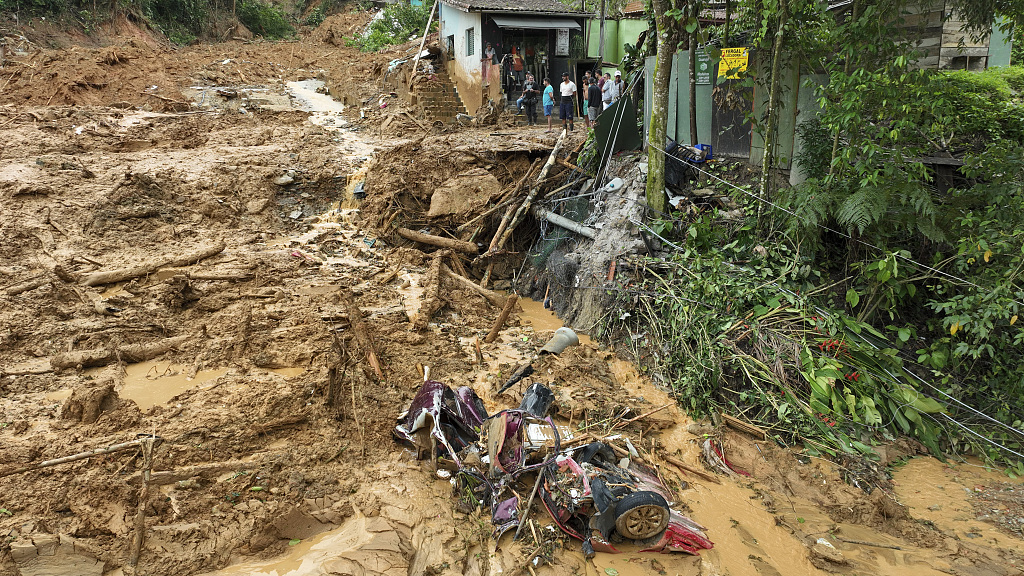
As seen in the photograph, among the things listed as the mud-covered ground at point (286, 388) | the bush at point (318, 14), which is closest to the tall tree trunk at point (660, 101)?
the mud-covered ground at point (286, 388)

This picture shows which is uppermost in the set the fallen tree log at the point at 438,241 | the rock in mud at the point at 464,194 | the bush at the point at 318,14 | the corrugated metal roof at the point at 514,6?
the bush at the point at 318,14

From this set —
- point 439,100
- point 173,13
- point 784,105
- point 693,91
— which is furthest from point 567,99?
point 173,13

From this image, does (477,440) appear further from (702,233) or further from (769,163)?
(769,163)

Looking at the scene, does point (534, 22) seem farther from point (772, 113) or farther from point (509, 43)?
point (772, 113)

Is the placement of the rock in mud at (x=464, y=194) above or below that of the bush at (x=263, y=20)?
below

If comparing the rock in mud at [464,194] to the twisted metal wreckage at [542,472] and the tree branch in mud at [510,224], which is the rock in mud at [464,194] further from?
the twisted metal wreckage at [542,472]

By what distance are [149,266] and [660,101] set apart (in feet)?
27.0

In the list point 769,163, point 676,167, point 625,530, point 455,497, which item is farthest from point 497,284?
point 625,530

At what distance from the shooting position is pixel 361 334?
789 centimetres

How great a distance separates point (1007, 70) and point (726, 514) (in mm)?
8891

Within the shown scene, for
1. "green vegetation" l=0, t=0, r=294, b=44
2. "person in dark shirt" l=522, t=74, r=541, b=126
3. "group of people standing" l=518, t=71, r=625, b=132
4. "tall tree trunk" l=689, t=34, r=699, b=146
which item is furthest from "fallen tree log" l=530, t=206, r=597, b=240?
"green vegetation" l=0, t=0, r=294, b=44

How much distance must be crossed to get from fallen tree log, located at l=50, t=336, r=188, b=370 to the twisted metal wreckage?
143 inches

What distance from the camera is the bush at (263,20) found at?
29.0m

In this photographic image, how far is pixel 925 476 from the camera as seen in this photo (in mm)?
5941
